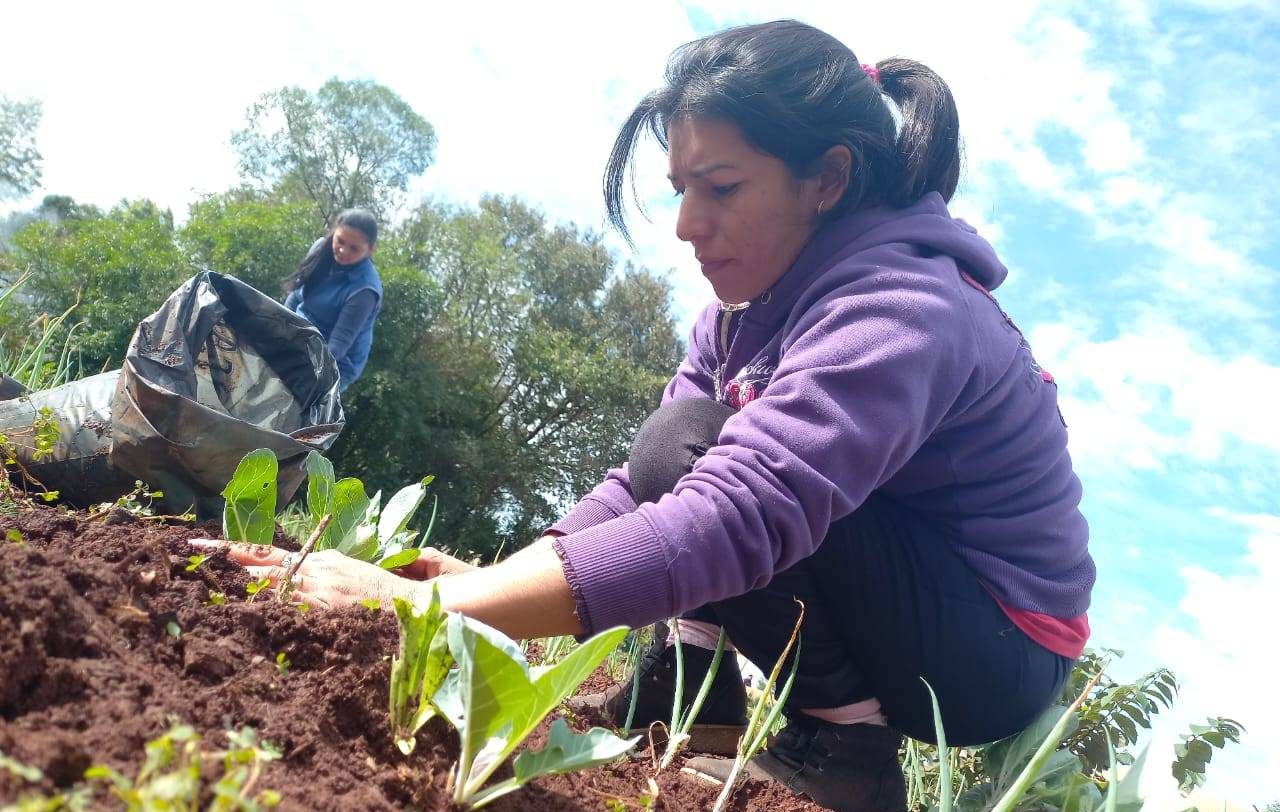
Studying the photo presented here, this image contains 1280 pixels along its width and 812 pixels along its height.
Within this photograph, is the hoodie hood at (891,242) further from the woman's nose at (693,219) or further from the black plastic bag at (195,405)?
the black plastic bag at (195,405)

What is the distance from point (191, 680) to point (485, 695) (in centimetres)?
28

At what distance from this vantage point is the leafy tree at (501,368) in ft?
45.3

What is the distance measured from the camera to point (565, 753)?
83 centimetres

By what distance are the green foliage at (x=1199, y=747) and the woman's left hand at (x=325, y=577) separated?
1.77 meters

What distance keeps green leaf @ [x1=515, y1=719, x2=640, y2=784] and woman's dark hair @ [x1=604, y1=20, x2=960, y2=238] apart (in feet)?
3.29

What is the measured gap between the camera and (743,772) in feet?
4.40

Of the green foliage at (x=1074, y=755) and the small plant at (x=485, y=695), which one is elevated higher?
the small plant at (x=485, y=695)

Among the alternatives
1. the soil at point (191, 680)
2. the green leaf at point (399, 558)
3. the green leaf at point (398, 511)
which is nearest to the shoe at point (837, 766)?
the soil at point (191, 680)

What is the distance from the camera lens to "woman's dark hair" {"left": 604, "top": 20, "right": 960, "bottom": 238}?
1.44 meters

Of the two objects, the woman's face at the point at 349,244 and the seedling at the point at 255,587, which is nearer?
the seedling at the point at 255,587

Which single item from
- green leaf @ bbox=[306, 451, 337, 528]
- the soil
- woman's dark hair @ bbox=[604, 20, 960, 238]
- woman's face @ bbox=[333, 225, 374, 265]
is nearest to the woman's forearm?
the soil

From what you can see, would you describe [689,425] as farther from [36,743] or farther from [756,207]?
[36,743]

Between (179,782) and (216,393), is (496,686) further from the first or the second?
(216,393)

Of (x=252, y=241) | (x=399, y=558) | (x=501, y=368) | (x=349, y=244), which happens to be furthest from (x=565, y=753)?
(x=501, y=368)
